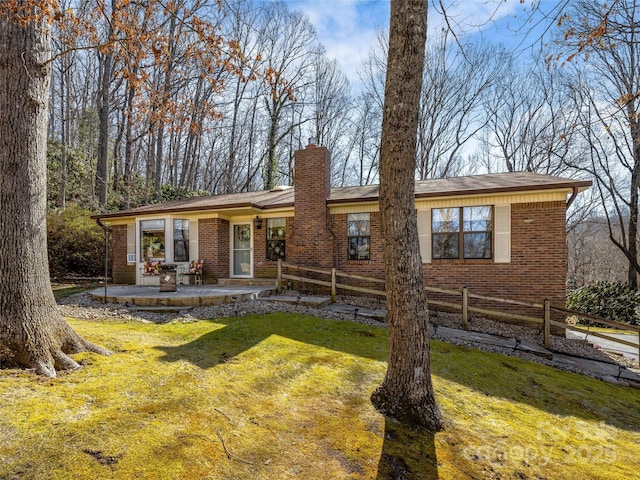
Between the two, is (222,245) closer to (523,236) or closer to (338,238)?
(338,238)

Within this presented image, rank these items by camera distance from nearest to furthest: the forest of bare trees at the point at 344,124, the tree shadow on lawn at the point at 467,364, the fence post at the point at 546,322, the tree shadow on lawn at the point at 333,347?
the tree shadow on lawn at the point at 333,347 < the tree shadow on lawn at the point at 467,364 < the fence post at the point at 546,322 < the forest of bare trees at the point at 344,124

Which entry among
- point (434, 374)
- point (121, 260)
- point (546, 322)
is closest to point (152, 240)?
point (121, 260)

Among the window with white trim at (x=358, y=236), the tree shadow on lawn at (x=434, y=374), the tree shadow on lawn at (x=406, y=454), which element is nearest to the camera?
the tree shadow on lawn at (x=406, y=454)

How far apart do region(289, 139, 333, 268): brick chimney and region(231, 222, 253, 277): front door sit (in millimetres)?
2021

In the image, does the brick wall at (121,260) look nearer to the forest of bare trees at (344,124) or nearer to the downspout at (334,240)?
the forest of bare trees at (344,124)

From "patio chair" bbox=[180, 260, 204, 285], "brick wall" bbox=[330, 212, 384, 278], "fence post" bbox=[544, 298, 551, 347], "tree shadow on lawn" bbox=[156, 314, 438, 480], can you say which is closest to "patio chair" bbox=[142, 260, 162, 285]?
"patio chair" bbox=[180, 260, 204, 285]

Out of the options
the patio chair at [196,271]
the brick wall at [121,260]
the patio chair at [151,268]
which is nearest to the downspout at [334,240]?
the patio chair at [196,271]

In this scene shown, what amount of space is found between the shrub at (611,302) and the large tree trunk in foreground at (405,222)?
563 inches

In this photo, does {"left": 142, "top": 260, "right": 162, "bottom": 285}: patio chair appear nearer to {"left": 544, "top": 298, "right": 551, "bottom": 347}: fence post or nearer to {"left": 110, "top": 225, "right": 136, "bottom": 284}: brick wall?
{"left": 110, "top": 225, "right": 136, "bottom": 284}: brick wall

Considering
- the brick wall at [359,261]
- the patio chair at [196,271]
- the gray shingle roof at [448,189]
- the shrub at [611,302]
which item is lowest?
the shrub at [611,302]

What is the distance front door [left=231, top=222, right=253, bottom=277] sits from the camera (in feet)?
39.8

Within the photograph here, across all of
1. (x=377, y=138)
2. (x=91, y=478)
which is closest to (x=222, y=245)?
(x=91, y=478)

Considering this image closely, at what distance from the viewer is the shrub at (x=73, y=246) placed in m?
13.8

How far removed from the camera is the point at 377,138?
85.3 ft
